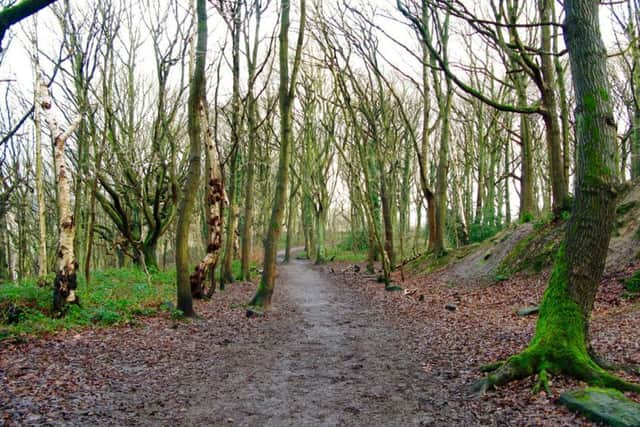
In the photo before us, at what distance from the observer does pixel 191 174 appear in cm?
998

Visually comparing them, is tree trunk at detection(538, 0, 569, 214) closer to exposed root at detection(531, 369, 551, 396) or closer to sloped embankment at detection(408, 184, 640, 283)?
sloped embankment at detection(408, 184, 640, 283)

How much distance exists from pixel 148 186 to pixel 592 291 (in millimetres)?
20517

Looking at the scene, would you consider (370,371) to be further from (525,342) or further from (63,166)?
(63,166)

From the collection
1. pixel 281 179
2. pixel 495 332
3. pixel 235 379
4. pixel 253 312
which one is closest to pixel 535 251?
pixel 495 332

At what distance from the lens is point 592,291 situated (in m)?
5.21

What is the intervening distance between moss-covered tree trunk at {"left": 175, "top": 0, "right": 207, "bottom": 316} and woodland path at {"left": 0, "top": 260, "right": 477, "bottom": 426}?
90 centimetres

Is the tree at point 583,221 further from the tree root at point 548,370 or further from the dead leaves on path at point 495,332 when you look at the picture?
the dead leaves on path at point 495,332

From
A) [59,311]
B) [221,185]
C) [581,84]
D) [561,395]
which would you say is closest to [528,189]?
[221,185]

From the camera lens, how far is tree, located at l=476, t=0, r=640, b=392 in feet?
16.8

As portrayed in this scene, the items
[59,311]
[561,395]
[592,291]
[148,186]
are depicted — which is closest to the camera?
[561,395]

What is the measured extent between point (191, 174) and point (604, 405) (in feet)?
27.5

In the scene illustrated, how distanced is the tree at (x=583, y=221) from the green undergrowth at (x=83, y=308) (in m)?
7.23

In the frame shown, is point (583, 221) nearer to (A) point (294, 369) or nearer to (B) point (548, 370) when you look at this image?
(B) point (548, 370)

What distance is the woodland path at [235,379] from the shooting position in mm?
4770
